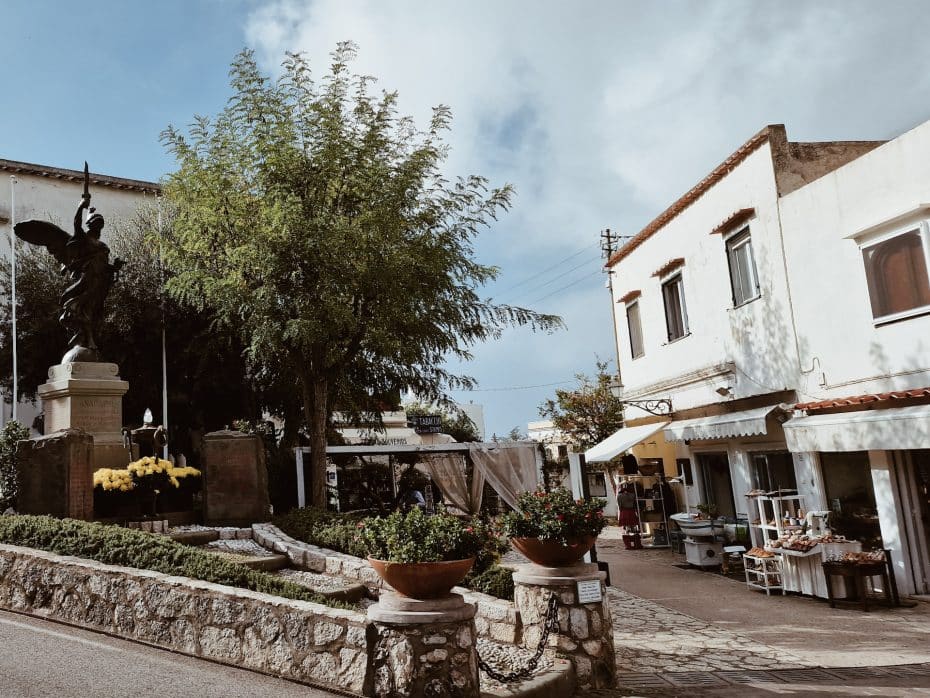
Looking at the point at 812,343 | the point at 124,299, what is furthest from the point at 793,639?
the point at 124,299

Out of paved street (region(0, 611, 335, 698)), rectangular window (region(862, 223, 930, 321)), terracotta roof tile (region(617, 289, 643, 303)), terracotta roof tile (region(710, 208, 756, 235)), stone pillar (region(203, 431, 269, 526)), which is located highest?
terracotta roof tile (region(710, 208, 756, 235))

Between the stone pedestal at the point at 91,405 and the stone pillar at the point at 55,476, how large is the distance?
177 centimetres

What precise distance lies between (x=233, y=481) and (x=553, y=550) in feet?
22.1

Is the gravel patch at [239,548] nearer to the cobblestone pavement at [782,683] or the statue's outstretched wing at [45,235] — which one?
the cobblestone pavement at [782,683]

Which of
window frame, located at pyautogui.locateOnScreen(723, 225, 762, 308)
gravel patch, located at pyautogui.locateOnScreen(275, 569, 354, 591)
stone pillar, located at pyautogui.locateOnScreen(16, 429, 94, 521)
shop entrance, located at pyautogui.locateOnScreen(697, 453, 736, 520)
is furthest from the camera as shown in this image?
shop entrance, located at pyautogui.locateOnScreen(697, 453, 736, 520)

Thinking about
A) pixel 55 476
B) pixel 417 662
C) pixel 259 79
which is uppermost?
pixel 259 79

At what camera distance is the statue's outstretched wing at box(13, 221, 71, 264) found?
488 inches

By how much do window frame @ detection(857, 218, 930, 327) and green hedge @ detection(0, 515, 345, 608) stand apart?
8.37m

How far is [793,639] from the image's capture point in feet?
26.4

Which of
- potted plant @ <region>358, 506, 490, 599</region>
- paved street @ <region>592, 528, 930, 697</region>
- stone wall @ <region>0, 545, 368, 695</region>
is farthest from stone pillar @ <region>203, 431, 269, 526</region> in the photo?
potted plant @ <region>358, 506, 490, 599</region>

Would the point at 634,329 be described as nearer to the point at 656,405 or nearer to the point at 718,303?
the point at 656,405

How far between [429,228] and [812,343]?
7.97 m

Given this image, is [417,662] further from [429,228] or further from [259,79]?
[259,79]

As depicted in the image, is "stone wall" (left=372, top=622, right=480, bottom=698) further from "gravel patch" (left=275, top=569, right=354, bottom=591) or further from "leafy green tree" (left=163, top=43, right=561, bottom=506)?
"leafy green tree" (left=163, top=43, right=561, bottom=506)
